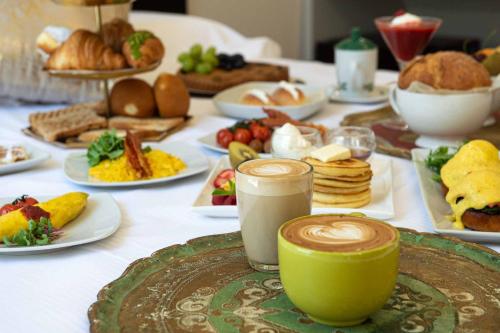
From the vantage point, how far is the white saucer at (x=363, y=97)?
1886mm

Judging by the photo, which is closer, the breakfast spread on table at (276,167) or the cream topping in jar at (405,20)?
the breakfast spread on table at (276,167)

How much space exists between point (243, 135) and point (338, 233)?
0.75 m

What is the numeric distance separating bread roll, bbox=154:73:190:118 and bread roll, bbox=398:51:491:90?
539mm

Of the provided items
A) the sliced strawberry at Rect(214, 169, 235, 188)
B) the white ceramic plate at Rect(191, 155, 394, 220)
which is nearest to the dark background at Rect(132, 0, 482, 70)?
the white ceramic plate at Rect(191, 155, 394, 220)

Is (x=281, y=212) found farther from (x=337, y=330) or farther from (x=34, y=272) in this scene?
(x=34, y=272)

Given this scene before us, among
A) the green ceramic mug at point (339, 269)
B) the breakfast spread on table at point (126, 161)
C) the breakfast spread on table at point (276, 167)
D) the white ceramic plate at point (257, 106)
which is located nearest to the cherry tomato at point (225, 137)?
the breakfast spread on table at point (276, 167)

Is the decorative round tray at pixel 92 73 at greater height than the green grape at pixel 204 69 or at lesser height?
greater

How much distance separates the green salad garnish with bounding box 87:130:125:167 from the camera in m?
1.31

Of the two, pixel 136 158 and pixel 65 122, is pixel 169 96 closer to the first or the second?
pixel 65 122

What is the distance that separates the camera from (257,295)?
0.80 meters

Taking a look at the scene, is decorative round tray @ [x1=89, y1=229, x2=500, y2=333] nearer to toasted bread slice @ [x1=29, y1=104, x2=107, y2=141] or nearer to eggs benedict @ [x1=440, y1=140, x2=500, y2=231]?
eggs benedict @ [x1=440, y1=140, x2=500, y2=231]

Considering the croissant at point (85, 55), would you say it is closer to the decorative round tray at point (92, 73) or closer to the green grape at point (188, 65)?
the decorative round tray at point (92, 73)

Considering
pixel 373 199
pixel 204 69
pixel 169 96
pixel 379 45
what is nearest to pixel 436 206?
pixel 373 199

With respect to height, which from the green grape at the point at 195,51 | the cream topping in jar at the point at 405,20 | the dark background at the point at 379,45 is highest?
the cream topping in jar at the point at 405,20
